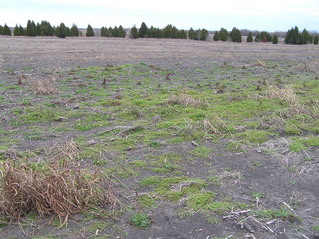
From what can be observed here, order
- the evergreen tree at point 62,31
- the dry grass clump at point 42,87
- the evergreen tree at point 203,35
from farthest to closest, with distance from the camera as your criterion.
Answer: the evergreen tree at point 203,35, the evergreen tree at point 62,31, the dry grass clump at point 42,87

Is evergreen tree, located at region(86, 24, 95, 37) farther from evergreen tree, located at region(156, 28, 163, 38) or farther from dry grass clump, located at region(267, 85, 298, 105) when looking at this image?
dry grass clump, located at region(267, 85, 298, 105)

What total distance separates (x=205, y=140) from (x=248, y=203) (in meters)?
1.99

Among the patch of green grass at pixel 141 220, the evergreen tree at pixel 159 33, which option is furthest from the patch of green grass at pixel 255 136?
the evergreen tree at pixel 159 33

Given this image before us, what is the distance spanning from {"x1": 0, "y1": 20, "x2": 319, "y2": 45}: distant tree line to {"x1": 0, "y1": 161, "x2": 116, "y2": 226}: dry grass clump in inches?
1263

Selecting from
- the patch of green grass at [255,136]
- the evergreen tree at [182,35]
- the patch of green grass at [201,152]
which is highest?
the evergreen tree at [182,35]

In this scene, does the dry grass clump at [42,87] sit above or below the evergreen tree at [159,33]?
below

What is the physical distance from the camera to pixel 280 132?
6.11m

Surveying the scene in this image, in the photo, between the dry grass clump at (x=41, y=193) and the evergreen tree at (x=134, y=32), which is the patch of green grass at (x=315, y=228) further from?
the evergreen tree at (x=134, y=32)

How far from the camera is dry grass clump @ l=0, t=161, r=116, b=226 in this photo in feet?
11.1

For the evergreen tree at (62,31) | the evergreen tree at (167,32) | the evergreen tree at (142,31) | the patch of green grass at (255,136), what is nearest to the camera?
the patch of green grass at (255,136)

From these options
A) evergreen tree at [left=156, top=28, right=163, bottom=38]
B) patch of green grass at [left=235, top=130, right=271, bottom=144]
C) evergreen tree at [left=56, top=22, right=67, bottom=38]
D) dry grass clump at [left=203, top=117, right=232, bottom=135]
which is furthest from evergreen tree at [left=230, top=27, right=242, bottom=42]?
patch of green grass at [left=235, top=130, right=271, bottom=144]

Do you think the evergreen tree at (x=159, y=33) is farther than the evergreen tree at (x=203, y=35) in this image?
No

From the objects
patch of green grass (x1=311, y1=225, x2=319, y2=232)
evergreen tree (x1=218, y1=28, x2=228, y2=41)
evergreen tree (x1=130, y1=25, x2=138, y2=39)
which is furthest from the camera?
evergreen tree (x1=218, y1=28, x2=228, y2=41)

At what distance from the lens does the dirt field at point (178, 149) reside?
339 cm
